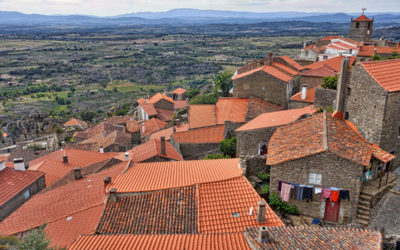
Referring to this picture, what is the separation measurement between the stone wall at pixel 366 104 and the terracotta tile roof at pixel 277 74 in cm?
1672

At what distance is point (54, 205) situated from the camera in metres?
19.9

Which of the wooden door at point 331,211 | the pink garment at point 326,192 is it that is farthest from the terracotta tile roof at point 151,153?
the pink garment at point 326,192

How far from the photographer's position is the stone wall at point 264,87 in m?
34.7

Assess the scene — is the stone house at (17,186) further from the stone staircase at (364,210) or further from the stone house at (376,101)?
the stone house at (376,101)

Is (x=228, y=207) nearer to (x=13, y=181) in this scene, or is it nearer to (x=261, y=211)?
(x=261, y=211)

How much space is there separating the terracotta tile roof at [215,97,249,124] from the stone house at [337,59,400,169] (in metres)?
14.1

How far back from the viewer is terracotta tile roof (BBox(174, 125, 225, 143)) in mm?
31828

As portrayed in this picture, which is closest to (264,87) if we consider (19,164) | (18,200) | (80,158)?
(80,158)

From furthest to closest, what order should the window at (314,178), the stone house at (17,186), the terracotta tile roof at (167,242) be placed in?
the stone house at (17,186)
the window at (314,178)
the terracotta tile roof at (167,242)

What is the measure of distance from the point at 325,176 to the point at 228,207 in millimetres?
4736

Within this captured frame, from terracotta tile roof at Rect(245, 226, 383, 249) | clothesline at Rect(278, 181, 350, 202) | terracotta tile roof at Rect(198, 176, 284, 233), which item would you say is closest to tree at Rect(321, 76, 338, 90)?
clothesline at Rect(278, 181, 350, 202)

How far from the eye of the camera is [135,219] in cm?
1497

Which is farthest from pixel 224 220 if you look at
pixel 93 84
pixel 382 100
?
pixel 93 84

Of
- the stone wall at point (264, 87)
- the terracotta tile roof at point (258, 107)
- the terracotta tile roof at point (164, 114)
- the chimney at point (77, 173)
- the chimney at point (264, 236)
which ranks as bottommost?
the terracotta tile roof at point (164, 114)
